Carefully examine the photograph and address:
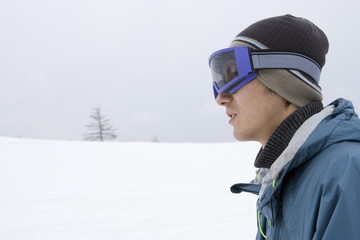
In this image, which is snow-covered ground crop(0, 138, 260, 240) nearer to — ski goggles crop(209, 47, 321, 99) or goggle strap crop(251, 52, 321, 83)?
ski goggles crop(209, 47, 321, 99)

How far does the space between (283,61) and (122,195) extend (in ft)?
18.3

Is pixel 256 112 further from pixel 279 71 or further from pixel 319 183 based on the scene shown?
pixel 319 183

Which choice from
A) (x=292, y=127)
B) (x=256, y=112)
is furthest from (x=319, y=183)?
(x=256, y=112)

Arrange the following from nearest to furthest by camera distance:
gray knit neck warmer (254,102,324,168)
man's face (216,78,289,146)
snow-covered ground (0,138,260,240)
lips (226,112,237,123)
A: gray knit neck warmer (254,102,324,168)
man's face (216,78,289,146)
lips (226,112,237,123)
snow-covered ground (0,138,260,240)

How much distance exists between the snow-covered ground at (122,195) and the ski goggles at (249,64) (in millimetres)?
3030

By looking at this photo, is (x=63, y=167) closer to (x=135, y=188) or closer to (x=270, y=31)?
(x=135, y=188)

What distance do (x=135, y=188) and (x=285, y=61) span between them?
6.14 metres

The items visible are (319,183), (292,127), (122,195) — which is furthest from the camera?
(122,195)

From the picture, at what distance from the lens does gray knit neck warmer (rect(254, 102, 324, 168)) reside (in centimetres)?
127

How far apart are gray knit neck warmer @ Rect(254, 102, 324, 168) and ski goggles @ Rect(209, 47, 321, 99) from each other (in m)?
0.17

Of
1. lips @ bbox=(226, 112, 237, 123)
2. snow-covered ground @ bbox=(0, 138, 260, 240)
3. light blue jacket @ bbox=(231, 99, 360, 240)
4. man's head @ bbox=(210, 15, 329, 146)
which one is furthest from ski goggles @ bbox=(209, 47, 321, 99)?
snow-covered ground @ bbox=(0, 138, 260, 240)

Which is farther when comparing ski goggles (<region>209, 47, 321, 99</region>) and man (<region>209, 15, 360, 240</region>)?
ski goggles (<region>209, 47, 321, 99</region>)

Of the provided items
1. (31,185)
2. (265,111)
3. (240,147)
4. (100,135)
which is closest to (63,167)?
(31,185)

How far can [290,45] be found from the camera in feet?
4.55
